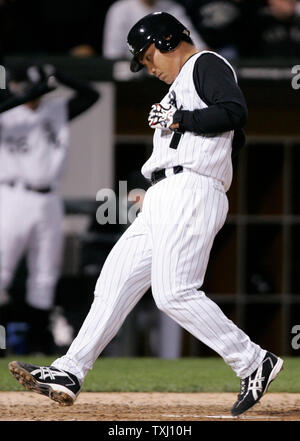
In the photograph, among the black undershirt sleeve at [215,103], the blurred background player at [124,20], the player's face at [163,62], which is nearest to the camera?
the black undershirt sleeve at [215,103]

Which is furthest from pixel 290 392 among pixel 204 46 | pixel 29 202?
pixel 204 46

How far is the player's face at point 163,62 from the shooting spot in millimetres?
3645

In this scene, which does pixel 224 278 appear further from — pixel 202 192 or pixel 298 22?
pixel 202 192

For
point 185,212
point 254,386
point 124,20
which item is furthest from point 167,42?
point 124,20

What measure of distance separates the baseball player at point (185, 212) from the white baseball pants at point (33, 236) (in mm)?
3243

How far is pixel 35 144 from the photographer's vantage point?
692 cm

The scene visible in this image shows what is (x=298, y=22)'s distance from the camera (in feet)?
26.2

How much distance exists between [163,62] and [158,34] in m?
0.10

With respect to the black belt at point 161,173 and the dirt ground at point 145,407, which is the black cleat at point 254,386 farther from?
the black belt at point 161,173

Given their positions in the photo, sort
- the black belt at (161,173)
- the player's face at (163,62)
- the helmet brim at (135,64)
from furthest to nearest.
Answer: the helmet brim at (135,64)
the player's face at (163,62)
the black belt at (161,173)

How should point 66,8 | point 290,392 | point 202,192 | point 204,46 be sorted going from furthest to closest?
point 66,8
point 204,46
point 290,392
point 202,192

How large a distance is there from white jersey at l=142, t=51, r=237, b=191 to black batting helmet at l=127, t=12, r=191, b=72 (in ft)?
0.33

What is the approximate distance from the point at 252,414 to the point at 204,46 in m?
4.51

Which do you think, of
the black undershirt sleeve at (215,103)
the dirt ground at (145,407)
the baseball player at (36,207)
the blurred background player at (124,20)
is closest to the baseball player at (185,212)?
the black undershirt sleeve at (215,103)
